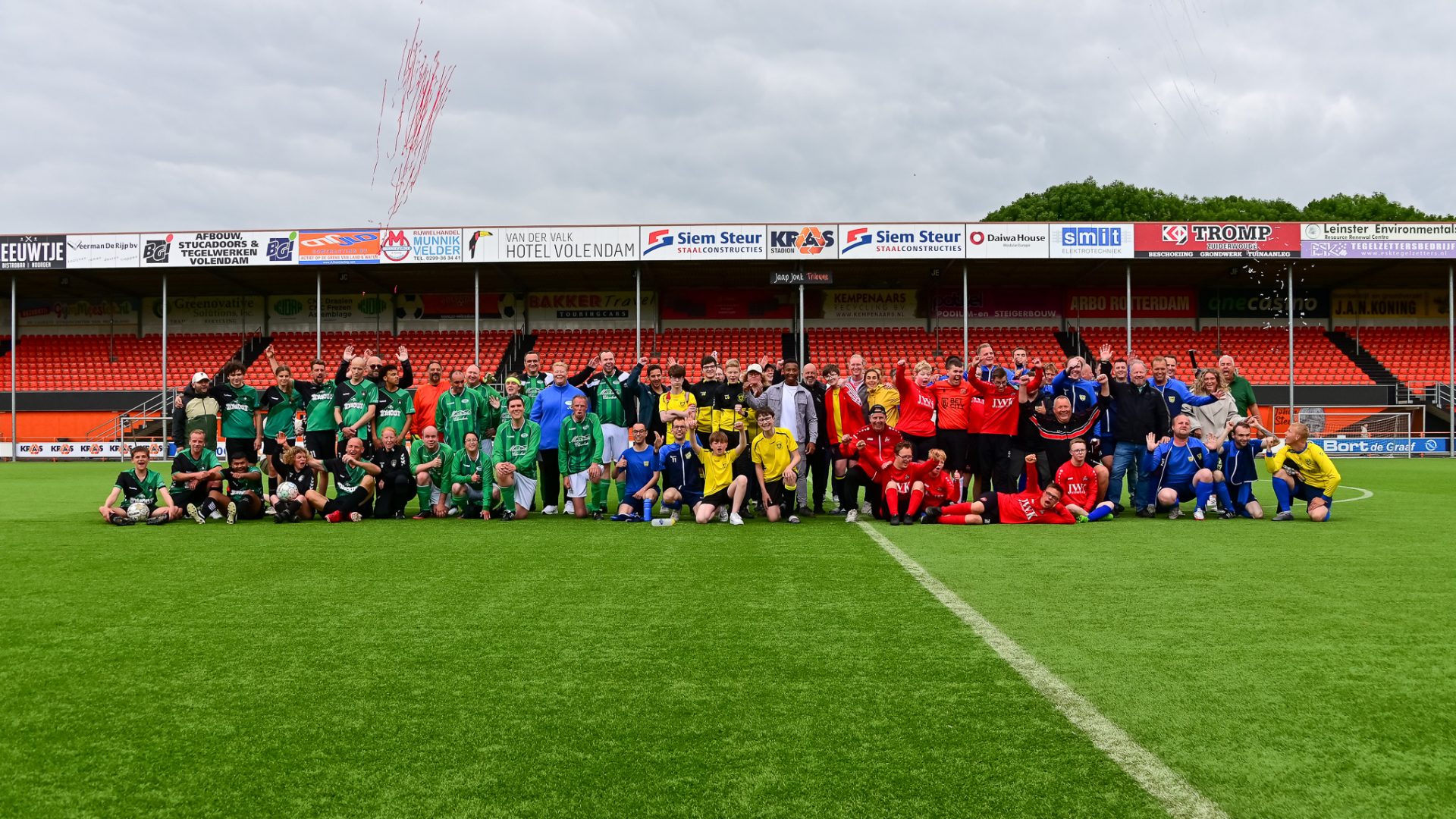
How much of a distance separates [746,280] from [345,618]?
2614 centimetres

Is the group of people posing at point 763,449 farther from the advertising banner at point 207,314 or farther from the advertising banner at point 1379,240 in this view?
the advertising banner at point 207,314

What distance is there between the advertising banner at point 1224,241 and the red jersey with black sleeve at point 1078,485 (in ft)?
60.5

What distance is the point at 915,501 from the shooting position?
362 inches

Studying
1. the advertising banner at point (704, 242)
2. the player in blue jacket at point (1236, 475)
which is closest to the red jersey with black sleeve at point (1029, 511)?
the player in blue jacket at point (1236, 475)

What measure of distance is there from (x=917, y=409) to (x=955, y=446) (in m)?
0.58

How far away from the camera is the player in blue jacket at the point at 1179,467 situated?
9648mm

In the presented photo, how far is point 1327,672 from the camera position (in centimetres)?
381

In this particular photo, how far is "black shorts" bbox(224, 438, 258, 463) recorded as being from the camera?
1058 cm

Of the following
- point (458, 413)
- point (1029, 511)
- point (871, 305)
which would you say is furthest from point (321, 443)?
point (871, 305)

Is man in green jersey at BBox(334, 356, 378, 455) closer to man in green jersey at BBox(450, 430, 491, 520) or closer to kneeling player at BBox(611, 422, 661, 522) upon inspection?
man in green jersey at BBox(450, 430, 491, 520)

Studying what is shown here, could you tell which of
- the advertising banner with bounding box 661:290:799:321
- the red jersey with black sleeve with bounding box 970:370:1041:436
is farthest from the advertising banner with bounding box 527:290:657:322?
the red jersey with black sleeve with bounding box 970:370:1041:436

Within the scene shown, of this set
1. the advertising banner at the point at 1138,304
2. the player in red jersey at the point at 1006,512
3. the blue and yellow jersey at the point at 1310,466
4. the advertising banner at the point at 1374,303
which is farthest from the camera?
the advertising banner at the point at 1138,304

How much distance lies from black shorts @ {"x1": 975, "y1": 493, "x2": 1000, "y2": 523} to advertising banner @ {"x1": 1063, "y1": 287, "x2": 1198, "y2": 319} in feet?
81.6

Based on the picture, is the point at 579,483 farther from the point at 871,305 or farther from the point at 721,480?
the point at 871,305
